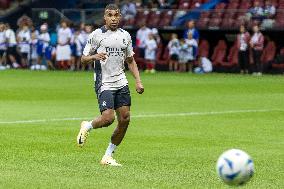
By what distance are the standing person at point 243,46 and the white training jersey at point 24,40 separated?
1166 centimetres

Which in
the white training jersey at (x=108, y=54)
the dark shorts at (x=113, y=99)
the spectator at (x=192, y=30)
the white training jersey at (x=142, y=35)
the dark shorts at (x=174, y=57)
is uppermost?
the white training jersey at (x=108, y=54)

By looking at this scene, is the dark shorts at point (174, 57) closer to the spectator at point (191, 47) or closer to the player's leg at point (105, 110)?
the spectator at point (191, 47)

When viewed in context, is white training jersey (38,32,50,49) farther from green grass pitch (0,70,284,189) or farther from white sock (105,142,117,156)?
white sock (105,142,117,156)

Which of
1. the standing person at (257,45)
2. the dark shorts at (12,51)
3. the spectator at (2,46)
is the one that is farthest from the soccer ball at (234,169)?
the dark shorts at (12,51)

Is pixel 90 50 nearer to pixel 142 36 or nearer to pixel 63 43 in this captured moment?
pixel 142 36

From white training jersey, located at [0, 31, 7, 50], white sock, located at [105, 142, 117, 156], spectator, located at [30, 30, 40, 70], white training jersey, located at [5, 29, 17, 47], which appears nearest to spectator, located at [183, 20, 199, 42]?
spectator, located at [30, 30, 40, 70]

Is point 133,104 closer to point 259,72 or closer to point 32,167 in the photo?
point 32,167

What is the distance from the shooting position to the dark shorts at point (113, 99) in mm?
14160

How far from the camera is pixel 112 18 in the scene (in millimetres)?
14109

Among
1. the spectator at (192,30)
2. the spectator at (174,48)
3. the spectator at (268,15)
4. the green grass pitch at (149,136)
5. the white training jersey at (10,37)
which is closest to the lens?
the green grass pitch at (149,136)

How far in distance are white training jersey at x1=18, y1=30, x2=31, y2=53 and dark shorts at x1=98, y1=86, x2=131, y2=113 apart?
35701mm

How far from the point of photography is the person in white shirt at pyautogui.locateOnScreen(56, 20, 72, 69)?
156ft

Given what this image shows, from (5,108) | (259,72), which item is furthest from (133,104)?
(259,72)

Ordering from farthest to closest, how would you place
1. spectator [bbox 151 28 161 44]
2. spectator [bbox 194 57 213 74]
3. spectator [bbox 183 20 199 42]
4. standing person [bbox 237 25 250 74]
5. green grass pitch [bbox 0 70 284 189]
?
1. spectator [bbox 151 28 161 44]
2. spectator [bbox 194 57 213 74]
3. spectator [bbox 183 20 199 42]
4. standing person [bbox 237 25 250 74]
5. green grass pitch [bbox 0 70 284 189]
